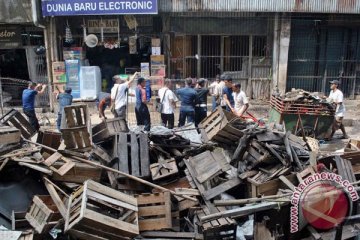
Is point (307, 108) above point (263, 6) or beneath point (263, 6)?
beneath

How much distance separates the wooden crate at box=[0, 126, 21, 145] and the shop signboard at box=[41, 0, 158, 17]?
711 cm

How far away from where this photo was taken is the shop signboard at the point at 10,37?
14656mm

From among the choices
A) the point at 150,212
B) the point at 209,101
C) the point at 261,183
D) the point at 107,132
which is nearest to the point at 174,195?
the point at 150,212

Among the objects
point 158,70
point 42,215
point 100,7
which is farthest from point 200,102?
point 42,215

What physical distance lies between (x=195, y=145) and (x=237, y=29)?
8134 millimetres

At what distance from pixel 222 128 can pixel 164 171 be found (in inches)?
53.4

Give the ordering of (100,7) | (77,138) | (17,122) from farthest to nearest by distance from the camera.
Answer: (100,7), (17,122), (77,138)

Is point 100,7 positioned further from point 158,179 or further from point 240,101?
point 158,179

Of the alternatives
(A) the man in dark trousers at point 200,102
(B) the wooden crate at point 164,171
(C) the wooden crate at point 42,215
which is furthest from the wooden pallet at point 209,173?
(A) the man in dark trousers at point 200,102

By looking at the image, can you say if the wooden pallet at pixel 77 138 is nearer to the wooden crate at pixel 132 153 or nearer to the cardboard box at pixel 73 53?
the wooden crate at pixel 132 153

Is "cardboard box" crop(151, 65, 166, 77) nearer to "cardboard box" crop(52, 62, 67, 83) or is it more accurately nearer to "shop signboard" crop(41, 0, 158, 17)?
"shop signboard" crop(41, 0, 158, 17)

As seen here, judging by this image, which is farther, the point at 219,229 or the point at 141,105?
the point at 141,105

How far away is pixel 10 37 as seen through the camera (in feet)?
48.3

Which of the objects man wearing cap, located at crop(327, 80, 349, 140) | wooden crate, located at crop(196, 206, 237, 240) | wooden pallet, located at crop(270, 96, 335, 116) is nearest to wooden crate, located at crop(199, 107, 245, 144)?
wooden crate, located at crop(196, 206, 237, 240)
